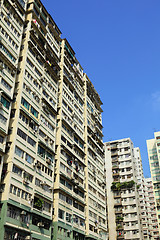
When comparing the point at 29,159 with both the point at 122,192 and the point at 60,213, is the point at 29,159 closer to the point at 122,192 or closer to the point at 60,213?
the point at 60,213

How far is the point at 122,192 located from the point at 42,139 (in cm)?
3960

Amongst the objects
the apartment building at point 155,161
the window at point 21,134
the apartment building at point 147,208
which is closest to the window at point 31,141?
the window at point 21,134

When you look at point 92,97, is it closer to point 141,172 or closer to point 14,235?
point 14,235

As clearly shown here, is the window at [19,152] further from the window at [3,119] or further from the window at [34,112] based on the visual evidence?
the window at [34,112]

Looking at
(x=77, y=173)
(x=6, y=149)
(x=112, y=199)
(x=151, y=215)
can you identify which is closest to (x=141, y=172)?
(x=151, y=215)

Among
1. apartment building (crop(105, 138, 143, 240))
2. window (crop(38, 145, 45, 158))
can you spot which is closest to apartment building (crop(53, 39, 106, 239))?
window (crop(38, 145, 45, 158))

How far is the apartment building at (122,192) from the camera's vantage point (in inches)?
2584

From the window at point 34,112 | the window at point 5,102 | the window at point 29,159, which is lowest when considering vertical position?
the window at point 29,159

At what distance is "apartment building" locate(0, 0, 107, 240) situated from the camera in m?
30.4

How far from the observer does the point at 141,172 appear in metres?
112

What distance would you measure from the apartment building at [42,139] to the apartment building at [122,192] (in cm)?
1440

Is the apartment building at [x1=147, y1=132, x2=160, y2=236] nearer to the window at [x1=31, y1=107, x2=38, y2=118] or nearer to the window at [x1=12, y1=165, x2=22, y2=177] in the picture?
the window at [x1=31, y1=107, x2=38, y2=118]

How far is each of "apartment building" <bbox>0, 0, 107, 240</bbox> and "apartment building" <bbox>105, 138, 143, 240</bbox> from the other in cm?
1440

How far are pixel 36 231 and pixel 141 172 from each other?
8641cm
